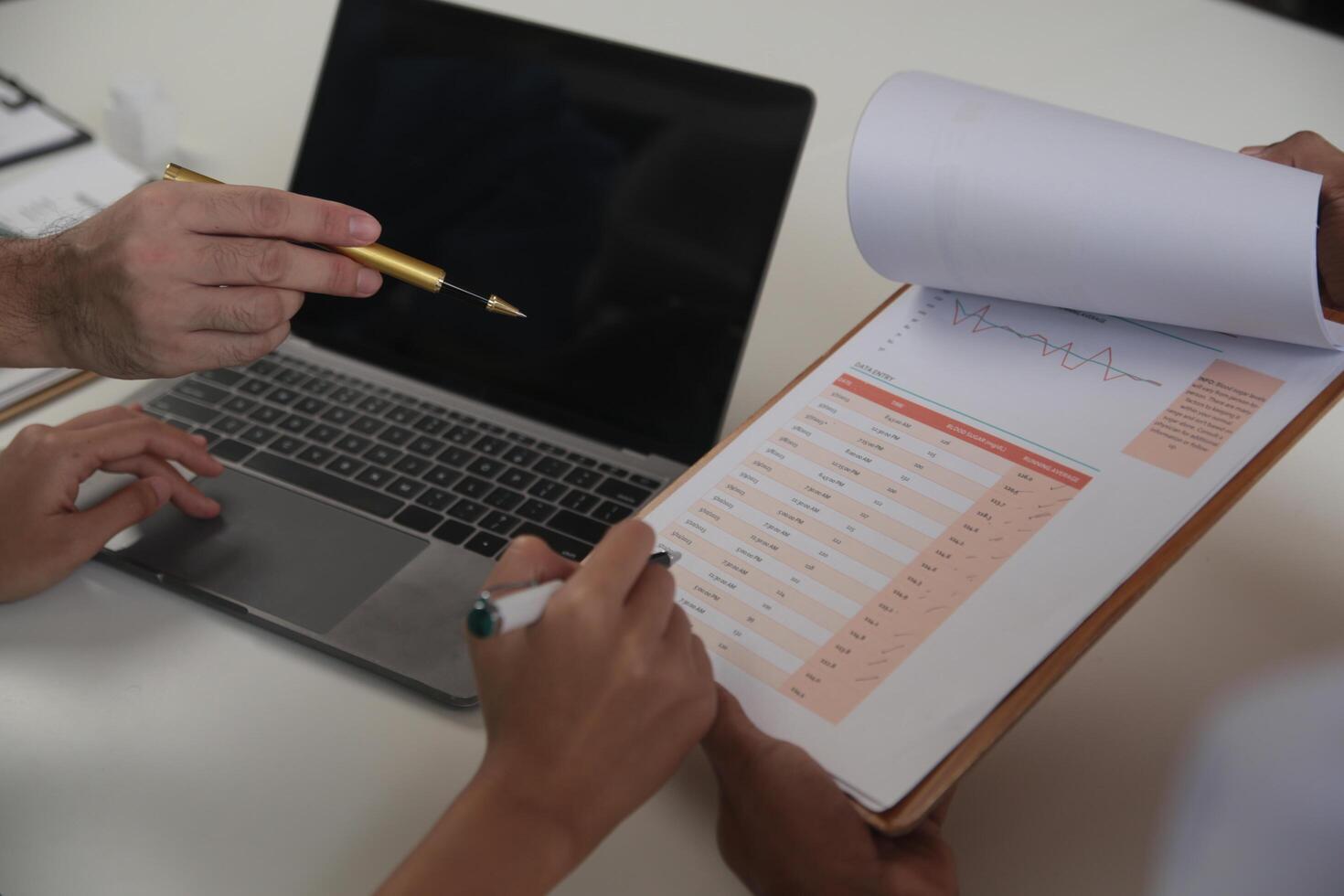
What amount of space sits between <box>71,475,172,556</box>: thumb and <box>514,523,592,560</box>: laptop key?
9.4 inches

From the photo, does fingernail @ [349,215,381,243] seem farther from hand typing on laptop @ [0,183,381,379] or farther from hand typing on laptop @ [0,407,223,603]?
hand typing on laptop @ [0,407,223,603]

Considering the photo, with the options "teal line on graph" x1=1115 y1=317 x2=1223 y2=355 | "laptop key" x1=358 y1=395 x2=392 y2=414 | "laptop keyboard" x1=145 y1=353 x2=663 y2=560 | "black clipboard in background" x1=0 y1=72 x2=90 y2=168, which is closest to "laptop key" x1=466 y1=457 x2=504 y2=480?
"laptop keyboard" x1=145 y1=353 x2=663 y2=560

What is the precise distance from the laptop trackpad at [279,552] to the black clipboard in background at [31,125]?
552mm

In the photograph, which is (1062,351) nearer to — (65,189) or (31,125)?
(65,189)

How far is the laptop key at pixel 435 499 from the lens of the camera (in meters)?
0.79

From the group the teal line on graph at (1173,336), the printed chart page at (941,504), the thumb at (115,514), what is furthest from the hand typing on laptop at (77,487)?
the teal line on graph at (1173,336)

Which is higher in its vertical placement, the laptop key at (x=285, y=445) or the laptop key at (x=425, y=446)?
the laptop key at (x=425, y=446)

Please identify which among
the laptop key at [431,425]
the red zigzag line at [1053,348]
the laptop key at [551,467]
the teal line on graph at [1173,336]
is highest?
the teal line on graph at [1173,336]

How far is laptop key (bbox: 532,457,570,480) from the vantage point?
0.81 m

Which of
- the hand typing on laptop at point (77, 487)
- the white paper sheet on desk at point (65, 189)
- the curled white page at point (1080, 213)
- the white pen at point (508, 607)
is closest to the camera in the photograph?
the white pen at point (508, 607)

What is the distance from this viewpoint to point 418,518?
78 cm

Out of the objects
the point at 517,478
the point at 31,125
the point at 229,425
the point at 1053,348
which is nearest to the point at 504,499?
the point at 517,478

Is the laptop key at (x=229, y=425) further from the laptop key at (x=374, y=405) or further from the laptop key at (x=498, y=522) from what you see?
the laptop key at (x=498, y=522)

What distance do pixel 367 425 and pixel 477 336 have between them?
106 millimetres
